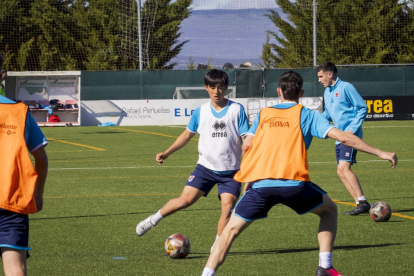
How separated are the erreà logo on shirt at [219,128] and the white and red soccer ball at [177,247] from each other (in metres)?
1.13

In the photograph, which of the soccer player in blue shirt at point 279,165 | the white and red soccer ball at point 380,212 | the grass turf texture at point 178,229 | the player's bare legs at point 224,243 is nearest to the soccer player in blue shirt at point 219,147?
the grass turf texture at point 178,229

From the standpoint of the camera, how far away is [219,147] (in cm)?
788

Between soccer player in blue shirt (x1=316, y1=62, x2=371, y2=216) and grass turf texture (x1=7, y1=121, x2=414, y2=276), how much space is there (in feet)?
1.24

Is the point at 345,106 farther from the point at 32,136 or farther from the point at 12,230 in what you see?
the point at 12,230

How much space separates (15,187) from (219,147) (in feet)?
11.1

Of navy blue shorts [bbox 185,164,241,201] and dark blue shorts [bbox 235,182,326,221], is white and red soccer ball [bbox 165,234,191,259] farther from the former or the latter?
dark blue shorts [bbox 235,182,326,221]

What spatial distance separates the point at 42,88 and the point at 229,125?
26995 mm

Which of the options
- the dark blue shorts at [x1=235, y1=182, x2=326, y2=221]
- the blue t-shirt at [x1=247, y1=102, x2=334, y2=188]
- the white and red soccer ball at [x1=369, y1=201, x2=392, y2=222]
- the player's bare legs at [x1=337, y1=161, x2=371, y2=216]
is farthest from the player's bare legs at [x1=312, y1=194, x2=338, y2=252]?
the player's bare legs at [x1=337, y1=161, x2=371, y2=216]

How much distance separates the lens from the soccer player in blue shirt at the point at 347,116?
34.2 ft

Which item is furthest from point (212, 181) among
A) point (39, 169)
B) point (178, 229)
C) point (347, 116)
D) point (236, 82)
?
point (236, 82)

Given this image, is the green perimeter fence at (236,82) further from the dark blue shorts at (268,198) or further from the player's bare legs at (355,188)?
the dark blue shorts at (268,198)

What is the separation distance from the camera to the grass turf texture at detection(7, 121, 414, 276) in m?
7.26

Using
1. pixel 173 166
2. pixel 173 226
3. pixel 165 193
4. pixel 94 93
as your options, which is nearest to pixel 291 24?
pixel 94 93

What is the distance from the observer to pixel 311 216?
408 inches
